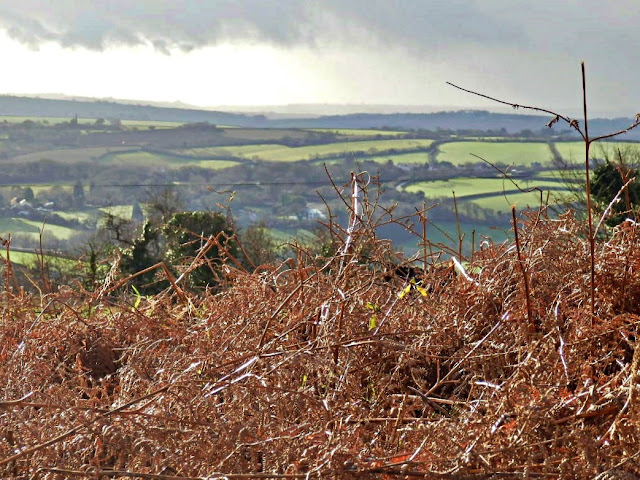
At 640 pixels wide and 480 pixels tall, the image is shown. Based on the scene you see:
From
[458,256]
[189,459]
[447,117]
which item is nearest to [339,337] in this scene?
[189,459]

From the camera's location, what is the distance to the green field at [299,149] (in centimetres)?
4066

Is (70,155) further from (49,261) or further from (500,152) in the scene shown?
(49,261)

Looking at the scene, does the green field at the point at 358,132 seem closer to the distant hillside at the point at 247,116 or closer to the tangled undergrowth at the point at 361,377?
the distant hillside at the point at 247,116

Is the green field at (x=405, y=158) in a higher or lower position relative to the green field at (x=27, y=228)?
higher

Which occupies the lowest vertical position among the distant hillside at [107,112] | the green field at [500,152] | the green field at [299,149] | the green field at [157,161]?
the green field at [157,161]

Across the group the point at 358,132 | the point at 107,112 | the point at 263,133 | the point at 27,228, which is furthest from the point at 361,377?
the point at 107,112

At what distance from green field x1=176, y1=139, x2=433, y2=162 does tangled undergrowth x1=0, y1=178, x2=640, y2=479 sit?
37500mm

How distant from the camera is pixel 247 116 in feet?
173

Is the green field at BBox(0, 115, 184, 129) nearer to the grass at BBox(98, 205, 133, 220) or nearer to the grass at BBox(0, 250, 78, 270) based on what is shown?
the grass at BBox(98, 205, 133, 220)

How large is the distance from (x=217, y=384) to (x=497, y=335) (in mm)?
442

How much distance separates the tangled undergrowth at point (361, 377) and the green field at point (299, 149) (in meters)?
37.5

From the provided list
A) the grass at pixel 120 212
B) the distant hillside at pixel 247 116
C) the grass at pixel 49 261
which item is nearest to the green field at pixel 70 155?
the distant hillside at pixel 247 116

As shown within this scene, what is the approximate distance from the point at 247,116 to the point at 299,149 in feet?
32.2

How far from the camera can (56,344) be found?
4.96 ft
